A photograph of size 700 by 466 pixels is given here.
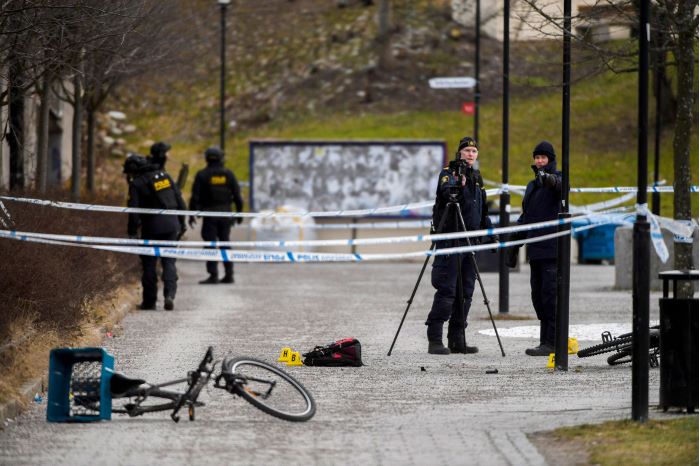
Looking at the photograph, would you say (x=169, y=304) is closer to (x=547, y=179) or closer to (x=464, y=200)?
(x=464, y=200)

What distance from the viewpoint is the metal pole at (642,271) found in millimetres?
9586

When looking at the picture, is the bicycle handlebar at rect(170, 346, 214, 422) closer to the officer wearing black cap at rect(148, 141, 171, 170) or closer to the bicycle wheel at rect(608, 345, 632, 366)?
the bicycle wheel at rect(608, 345, 632, 366)

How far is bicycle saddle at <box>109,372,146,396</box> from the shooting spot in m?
10.1

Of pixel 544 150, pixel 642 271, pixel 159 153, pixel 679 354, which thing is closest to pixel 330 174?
pixel 159 153

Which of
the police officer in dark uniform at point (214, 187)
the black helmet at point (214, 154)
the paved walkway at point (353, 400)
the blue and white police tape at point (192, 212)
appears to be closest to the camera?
the paved walkway at point (353, 400)

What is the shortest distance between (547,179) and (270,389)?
15.8ft

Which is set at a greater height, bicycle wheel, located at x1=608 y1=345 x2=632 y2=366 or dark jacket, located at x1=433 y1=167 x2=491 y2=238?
dark jacket, located at x1=433 y1=167 x2=491 y2=238

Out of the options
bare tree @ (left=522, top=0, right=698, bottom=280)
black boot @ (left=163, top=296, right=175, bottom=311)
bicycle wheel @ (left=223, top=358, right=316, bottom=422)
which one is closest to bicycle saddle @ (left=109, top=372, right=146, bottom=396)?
bicycle wheel @ (left=223, top=358, right=316, bottom=422)

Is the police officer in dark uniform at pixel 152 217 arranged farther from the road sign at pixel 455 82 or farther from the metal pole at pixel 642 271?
the metal pole at pixel 642 271

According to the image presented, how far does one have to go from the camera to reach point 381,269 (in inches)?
1187

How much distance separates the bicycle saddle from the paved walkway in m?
0.20

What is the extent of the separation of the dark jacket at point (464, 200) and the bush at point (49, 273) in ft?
11.2

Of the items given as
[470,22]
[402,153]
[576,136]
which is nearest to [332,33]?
Answer: [470,22]

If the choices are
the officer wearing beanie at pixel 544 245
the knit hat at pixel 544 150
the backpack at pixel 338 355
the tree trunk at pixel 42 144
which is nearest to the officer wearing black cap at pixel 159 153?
the tree trunk at pixel 42 144
